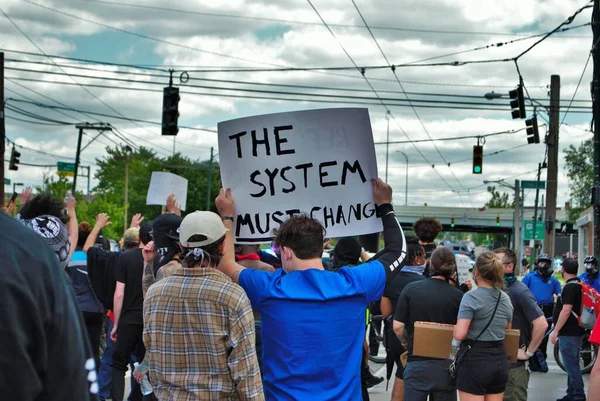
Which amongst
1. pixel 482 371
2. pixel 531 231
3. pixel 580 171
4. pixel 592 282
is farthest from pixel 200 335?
pixel 580 171

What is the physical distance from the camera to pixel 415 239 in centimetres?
830

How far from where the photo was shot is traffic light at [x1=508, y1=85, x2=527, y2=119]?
25094mm

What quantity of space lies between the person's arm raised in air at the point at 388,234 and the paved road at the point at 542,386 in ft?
19.9

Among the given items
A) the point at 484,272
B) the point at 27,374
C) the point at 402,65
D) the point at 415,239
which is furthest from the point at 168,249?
the point at 402,65

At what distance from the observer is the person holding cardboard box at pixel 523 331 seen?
23.9 feet

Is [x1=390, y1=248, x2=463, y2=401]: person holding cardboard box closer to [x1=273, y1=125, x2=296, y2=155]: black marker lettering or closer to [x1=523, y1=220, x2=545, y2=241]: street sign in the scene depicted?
[x1=273, y1=125, x2=296, y2=155]: black marker lettering

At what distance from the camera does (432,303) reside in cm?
661

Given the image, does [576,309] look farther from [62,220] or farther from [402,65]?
[402,65]

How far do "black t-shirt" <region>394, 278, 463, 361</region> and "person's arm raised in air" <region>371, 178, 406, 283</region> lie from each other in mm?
2123

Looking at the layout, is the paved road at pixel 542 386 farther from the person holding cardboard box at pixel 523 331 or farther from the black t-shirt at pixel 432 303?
the black t-shirt at pixel 432 303

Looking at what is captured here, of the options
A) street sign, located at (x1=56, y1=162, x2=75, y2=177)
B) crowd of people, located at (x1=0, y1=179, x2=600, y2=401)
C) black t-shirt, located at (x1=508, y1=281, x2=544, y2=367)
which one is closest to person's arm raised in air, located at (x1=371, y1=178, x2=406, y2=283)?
crowd of people, located at (x1=0, y1=179, x2=600, y2=401)

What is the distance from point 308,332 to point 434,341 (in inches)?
110

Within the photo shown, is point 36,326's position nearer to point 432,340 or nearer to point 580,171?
point 432,340

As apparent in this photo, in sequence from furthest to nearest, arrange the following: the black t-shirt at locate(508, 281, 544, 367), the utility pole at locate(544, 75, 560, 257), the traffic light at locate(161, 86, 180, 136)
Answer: the utility pole at locate(544, 75, 560, 257) → the traffic light at locate(161, 86, 180, 136) → the black t-shirt at locate(508, 281, 544, 367)
